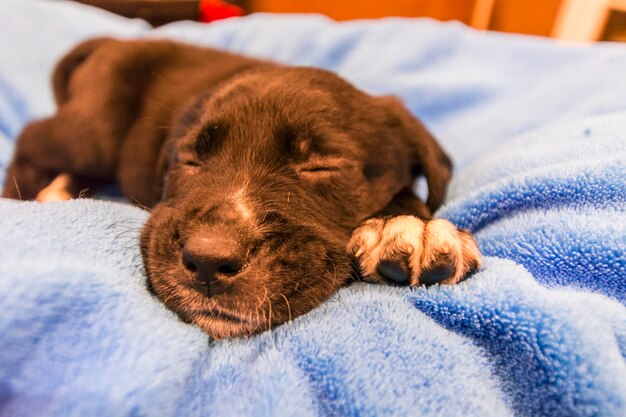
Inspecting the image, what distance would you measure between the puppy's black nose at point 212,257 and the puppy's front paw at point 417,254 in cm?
40

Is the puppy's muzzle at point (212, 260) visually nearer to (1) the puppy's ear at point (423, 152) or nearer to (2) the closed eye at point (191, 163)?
(2) the closed eye at point (191, 163)

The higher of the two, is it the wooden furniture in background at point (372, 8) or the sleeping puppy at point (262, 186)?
the sleeping puppy at point (262, 186)

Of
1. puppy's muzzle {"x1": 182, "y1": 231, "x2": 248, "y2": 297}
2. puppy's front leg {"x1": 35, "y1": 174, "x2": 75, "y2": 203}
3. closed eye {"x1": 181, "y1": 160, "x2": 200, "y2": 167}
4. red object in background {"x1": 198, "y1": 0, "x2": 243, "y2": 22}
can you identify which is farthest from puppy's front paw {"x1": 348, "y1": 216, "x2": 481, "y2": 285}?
red object in background {"x1": 198, "y1": 0, "x2": 243, "y2": 22}

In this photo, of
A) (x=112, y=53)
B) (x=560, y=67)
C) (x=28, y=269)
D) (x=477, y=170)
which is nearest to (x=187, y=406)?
(x=28, y=269)

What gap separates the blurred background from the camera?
4.29 m

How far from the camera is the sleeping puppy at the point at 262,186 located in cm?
110

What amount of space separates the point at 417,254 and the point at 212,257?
54 centimetres

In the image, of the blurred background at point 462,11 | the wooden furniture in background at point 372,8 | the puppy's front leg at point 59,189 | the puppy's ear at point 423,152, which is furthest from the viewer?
the wooden furniture in background at point 372,8

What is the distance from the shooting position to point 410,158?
1.85 meters

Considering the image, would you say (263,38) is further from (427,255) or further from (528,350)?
(528,350)

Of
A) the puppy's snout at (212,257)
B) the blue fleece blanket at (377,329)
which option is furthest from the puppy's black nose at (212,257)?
the blue fleece blanket at (377,329)

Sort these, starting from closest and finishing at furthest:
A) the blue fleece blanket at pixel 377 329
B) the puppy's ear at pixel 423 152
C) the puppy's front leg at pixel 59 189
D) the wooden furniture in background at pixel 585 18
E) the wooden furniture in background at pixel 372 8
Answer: the blue fleece blanket at pixel 377 329 → the puppy's ear at pixel 423 152 → the puppy's front leg at pixel 59 189 → the wooden furniture in background at pixel 585 18 → the wooden furniture in background at pixel 372 8

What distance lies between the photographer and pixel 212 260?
103 centimetres

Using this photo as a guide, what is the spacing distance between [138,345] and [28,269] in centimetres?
25
